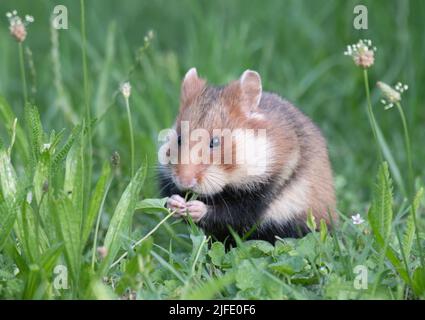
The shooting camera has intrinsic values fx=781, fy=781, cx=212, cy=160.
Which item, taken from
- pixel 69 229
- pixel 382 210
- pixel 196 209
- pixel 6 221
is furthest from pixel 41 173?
pixel 382 210

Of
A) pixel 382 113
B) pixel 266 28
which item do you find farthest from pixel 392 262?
pixel 266 28

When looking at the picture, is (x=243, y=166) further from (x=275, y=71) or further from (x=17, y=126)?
(x=275, y=71)

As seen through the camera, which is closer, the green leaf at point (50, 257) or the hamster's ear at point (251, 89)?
the green leaf at point (50, 257)

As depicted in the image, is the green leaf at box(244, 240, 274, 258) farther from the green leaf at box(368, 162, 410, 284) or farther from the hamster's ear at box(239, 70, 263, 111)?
the hamster's ear at box(239, 70, 263, 111)

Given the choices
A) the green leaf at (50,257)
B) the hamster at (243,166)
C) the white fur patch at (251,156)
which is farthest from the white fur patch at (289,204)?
the green leaf at (50,257)

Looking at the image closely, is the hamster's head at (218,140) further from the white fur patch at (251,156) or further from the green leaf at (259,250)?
the green leaf at (259,250)
